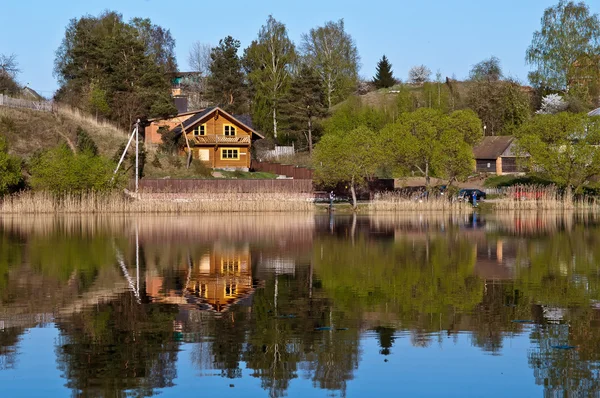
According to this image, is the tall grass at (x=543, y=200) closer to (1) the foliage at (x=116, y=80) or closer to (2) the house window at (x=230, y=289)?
(1) the foliage at (x=116, y=80)

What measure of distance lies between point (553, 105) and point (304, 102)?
2761 centimetres

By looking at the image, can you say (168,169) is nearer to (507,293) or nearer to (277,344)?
(507,293)

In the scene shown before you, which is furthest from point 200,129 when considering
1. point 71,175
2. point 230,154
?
point 71,175

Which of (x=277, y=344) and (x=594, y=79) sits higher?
(x=594, y=79)

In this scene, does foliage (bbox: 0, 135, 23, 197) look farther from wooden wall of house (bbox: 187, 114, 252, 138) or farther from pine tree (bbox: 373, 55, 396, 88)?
pine tree (bbox: 373, 55, 396, 88)

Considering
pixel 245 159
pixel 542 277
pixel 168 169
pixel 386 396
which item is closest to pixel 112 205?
pixel 168 169

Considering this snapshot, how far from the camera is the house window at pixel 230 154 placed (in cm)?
9462

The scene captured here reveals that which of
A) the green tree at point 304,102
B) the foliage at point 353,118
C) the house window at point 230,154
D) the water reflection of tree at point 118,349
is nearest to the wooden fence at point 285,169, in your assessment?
the house window at point 230,154

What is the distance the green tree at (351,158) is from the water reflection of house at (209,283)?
36622mm

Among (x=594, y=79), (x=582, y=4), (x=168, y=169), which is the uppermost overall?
(x=582, y=4)

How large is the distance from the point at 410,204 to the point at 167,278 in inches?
1638

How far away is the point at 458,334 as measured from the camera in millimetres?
18922

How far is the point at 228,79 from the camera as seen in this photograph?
110562 mm

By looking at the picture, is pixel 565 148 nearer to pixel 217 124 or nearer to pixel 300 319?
pixel 217 124
